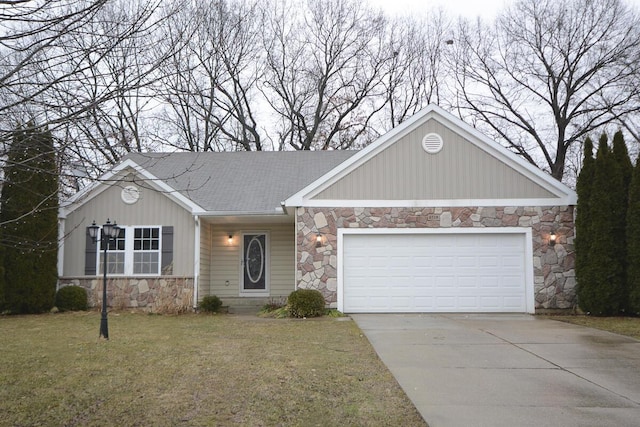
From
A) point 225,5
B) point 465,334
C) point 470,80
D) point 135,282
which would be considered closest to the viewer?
point 465,334

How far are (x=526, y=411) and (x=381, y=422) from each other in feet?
4.53

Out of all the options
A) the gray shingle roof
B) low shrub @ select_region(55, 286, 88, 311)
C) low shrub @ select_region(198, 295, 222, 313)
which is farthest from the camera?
the gray shingle roof

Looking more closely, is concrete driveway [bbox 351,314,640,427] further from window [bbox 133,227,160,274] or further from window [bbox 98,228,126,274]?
window [bbox 98,228,126,274]

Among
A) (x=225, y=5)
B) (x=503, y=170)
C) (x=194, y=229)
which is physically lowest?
(x=194, y=229)

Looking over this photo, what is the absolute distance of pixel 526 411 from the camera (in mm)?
5152

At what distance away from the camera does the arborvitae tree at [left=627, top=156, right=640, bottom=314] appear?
39.2 ft

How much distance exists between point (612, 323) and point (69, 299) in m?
12.2

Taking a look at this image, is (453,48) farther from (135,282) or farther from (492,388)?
(492,388)

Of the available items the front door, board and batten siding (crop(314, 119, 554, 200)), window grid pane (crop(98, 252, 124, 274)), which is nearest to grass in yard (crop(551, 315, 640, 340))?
board and batten siding (crop(314, 119, 554, 200))

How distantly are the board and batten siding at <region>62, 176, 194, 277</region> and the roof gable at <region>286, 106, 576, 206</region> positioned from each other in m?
3.22

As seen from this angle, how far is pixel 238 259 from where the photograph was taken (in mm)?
15750

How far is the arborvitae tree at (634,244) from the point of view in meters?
11.9

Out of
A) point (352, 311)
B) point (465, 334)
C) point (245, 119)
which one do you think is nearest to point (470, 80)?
point (245, 119)

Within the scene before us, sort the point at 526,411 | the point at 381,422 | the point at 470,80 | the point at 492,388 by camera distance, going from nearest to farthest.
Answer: the point at 381,422
the point at 526,411
the point at 492,388
the point at 470,80
